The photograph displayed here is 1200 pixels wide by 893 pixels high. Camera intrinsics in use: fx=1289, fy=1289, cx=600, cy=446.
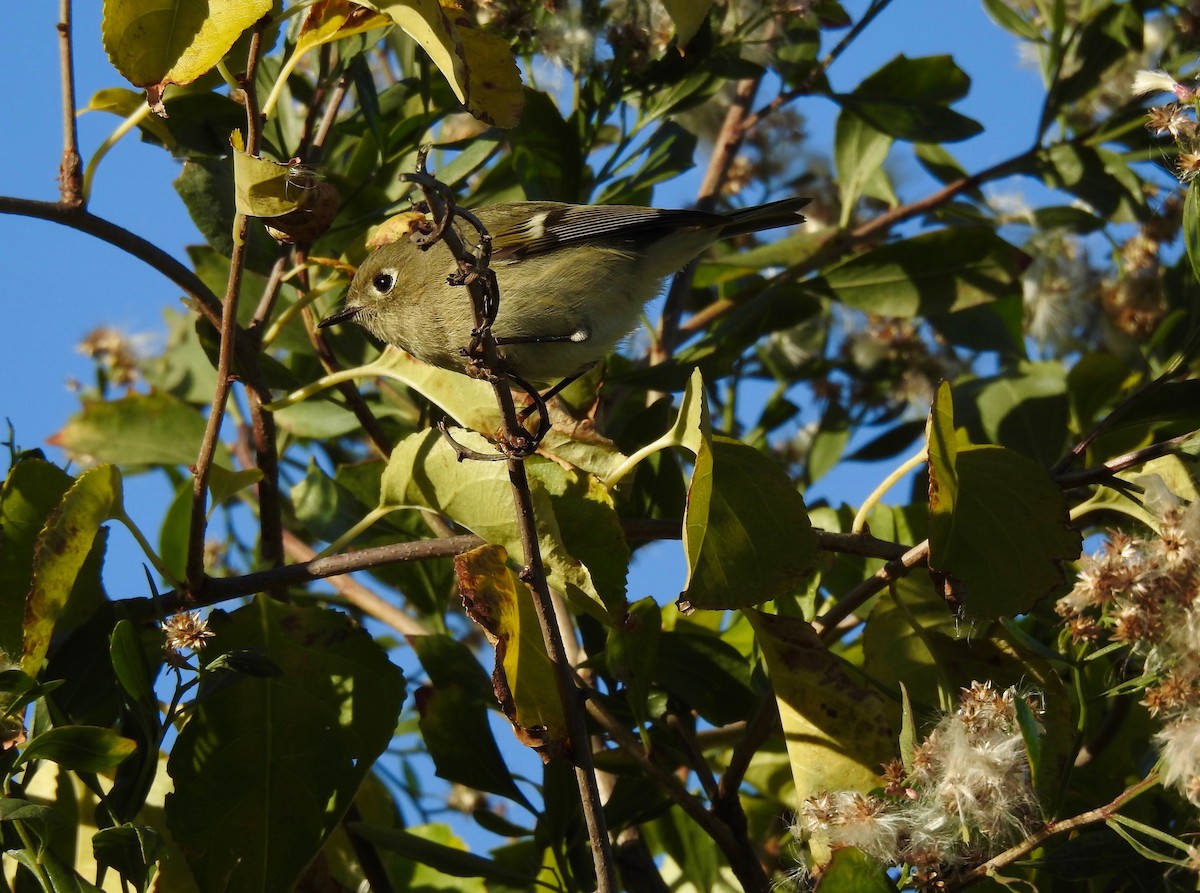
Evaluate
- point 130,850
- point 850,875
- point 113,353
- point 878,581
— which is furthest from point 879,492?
point 113,353

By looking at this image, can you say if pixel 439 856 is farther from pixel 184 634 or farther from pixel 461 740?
pixel 184 634

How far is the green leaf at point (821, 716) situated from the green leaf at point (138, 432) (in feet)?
5.23

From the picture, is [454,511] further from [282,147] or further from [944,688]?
[282,147]

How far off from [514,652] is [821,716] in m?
0.61

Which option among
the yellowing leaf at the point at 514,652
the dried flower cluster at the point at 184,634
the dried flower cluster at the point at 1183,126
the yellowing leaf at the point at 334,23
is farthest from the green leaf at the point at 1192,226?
the dried flower cluster at the point at 184,634

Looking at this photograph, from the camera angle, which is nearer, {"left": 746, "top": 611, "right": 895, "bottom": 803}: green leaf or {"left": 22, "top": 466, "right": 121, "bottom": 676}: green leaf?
{"left": 22, "top": 466, "right": 121, "bottom": 676}: green leaf

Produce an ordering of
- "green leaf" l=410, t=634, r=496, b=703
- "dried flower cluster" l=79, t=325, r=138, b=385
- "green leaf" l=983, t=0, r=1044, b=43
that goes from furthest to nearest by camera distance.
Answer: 1. "dried flower cluster" l=79, t=325, r=138, b=385
2. "green leaf" l=983, t=0, r=1044, b=43
3. "green leaf" l=410, t=634, r=496, b=703

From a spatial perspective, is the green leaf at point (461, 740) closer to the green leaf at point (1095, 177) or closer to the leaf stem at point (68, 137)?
the leaf stem at point (68, 137)

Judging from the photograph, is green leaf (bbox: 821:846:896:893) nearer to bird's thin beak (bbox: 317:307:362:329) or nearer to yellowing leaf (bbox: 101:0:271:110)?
yellowing leaf (bbox: 101:0:271:110)

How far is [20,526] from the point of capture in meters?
2.30

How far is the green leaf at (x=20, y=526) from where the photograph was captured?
229cm

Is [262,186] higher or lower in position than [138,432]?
lower

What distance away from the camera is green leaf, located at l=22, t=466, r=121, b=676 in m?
2.14

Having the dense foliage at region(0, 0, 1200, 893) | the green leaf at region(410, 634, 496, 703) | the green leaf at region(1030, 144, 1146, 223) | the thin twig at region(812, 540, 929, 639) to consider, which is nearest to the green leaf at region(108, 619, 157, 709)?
the dense foliage at region(0, 0, 1200, 893)
